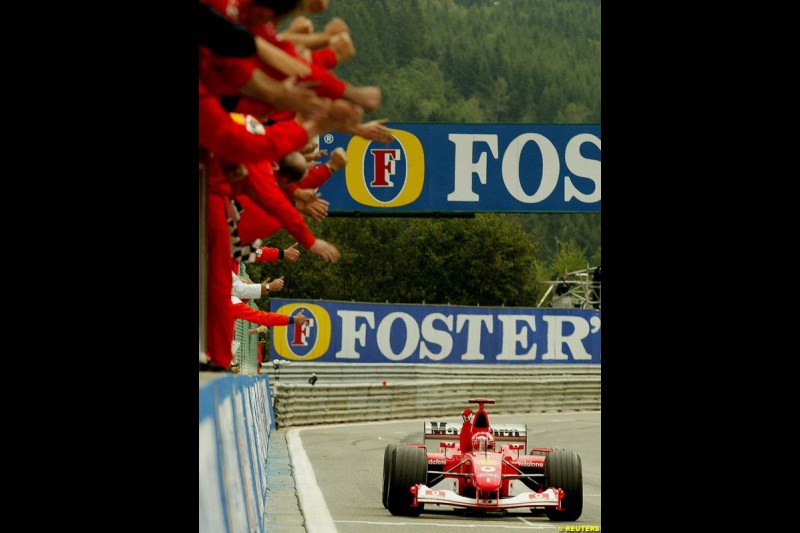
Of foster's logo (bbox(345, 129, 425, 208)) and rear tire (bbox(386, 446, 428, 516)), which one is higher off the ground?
foster's logo (bbox(345, 129, 425, 208))

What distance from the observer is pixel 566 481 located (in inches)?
480

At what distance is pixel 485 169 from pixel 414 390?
13.7 meters

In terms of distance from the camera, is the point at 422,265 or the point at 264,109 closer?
the point at 264,109

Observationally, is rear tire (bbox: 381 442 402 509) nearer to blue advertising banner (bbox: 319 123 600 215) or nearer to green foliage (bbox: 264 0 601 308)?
green foliage (bbox: 264 0 601 308)

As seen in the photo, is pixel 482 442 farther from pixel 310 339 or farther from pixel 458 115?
pixel 458 115

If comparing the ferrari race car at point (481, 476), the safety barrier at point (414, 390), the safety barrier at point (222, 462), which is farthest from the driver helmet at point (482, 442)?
the safety barrier at point (414, 390)

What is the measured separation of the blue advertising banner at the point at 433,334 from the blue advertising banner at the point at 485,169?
45.9ft

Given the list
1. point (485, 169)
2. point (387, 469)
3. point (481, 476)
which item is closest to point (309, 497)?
point (387, 469)

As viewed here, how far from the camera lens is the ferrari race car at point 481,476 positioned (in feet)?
39.8

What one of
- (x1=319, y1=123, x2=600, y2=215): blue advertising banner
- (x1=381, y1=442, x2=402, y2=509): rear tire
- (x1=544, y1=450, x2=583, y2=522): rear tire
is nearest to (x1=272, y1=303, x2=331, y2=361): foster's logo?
(x1=319, y1=123, x2=600, y2=215): blue advertising banner

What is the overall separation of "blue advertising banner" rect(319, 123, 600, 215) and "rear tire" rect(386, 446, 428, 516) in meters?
6.38

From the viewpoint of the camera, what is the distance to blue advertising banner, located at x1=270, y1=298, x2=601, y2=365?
115 ft
